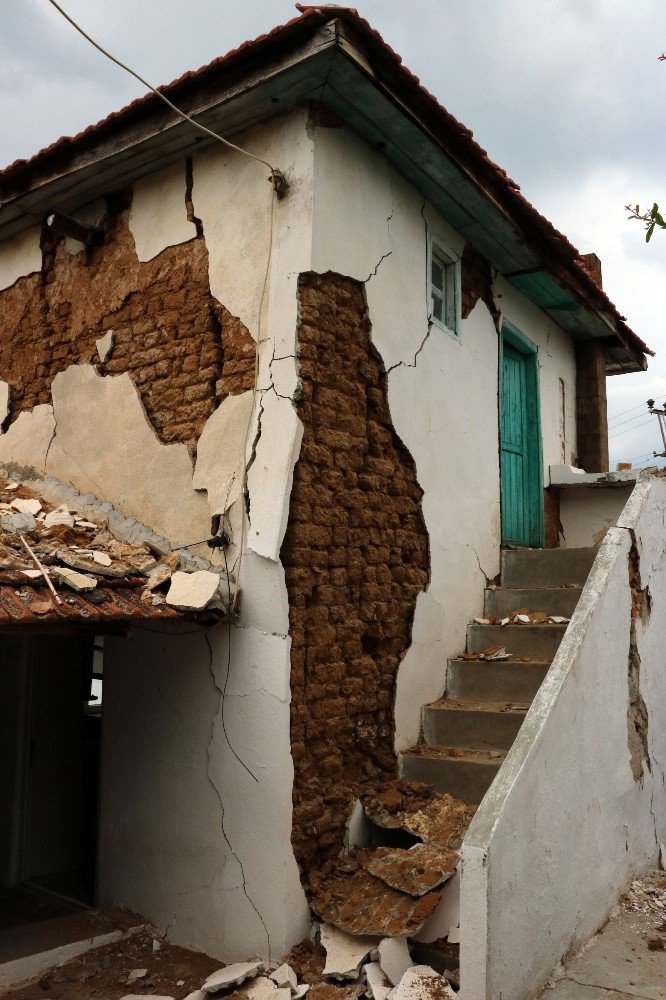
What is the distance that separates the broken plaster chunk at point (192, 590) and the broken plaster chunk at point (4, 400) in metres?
3.00

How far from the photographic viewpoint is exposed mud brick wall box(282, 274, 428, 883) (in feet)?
15.6

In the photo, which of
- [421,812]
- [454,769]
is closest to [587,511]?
[454,769]

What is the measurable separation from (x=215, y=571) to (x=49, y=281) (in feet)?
10.7

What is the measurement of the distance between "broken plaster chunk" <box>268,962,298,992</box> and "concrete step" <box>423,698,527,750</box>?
5.99 ft

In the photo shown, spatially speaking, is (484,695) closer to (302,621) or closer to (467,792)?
(467,792)

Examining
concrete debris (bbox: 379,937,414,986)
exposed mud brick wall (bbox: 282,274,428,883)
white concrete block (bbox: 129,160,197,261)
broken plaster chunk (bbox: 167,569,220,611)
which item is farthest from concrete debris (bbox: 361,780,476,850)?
white concrete block (bbox: 129,160,197,261)

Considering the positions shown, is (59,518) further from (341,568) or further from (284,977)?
(284,977)

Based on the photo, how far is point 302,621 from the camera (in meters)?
4.77

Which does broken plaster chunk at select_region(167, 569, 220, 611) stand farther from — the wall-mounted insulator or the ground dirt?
the wall-mounted insulator

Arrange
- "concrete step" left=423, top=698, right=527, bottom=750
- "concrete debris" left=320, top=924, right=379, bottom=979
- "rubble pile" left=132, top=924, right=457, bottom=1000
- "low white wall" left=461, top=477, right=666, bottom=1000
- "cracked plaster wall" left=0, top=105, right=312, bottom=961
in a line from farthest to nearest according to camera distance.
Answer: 1. "concrete step" left=423, top=698, right=527, bottom=750
2. "cracked plaster wall" left=0, top=105, right=312, bottom=961
3. "concrete debris" left=320, top=924, right=379, bottom=979
4. "rubble pile" left=132, top=924, right=457, bottom=1000
5. "low white wall" left=461, top=477, right=666, bottom=1000

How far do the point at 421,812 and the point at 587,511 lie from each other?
4.40m

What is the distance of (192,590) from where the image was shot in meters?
4.60

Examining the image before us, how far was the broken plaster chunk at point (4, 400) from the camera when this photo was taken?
22.3ft

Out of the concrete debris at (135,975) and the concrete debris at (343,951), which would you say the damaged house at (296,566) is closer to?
the concrete debris at (343,951)
